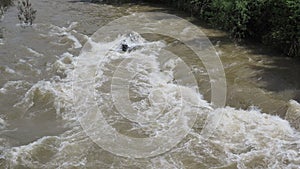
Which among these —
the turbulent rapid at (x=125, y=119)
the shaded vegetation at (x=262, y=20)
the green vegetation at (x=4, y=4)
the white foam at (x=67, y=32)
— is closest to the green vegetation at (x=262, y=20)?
the shaded vegetation at (x=262, y=20)

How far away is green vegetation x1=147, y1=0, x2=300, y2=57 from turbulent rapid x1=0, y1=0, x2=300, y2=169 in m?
2.39

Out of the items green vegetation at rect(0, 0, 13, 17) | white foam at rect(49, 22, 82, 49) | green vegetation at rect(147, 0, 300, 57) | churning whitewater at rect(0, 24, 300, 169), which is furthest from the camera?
green vegetation at rect(0, 0, 13, 17)

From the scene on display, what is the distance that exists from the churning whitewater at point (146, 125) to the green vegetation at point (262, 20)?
8.52 feet

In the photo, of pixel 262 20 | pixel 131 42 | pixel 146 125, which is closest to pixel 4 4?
pixel 131 42

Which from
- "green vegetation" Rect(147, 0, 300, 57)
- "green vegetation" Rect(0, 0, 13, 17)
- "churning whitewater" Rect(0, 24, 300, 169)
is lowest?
"churning whitewater" Rect(0, 24, 300, 169)

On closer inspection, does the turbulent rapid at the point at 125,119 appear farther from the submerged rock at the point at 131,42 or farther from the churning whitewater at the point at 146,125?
the submerged rock at the point at 131,42

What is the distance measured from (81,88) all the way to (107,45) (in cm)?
341

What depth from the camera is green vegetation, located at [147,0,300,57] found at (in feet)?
34.4

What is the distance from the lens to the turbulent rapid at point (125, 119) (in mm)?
6727

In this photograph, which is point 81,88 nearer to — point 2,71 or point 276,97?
point 2,71

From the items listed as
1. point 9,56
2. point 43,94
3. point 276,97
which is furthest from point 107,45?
point 276,97

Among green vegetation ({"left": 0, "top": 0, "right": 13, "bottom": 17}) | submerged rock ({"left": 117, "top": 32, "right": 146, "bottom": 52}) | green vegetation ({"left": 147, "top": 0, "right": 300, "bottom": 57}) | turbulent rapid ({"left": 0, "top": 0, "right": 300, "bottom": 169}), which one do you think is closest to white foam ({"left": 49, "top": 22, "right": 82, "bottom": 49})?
turbulent rapid ({"left": 0, "top": 0, "right": 300, "bottom": 169})

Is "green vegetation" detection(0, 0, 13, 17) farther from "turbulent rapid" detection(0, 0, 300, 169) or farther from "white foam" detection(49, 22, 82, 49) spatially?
"turbulent rapid" detection(0, 0, 300, 169)

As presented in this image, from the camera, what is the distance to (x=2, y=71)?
1032 centimetres
